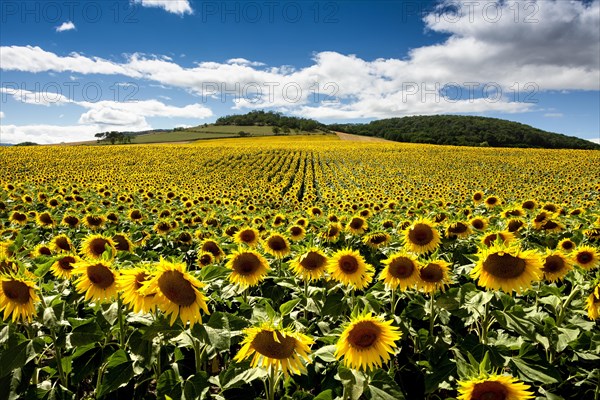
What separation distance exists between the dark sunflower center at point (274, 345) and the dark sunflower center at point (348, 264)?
1.34 meters

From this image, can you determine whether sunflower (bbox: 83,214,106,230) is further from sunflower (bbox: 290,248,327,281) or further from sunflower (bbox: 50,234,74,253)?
sunflower (bbox: 290,248,327,281)

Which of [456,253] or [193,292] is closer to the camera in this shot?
[193,292]

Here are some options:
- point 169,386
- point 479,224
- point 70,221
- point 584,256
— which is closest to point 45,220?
point 70,221

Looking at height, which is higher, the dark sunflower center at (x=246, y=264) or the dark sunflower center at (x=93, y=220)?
the dark sunflower center at (x=246, y=264)

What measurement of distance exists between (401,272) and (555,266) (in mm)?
1692

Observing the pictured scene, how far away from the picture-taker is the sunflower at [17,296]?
228 centimetres

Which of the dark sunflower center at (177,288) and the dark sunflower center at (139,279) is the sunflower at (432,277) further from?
the dark sunflower center at (139,279)

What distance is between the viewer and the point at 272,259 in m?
4.68

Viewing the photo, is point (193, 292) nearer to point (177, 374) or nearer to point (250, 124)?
point (177, 374)

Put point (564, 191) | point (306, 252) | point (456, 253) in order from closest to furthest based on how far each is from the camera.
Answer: point (306, 252)
point (456, 253)
point (564, 191)

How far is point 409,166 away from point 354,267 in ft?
136

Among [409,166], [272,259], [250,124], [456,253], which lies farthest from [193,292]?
[250,124]

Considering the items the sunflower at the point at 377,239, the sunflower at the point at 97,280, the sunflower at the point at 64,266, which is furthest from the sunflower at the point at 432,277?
the sunflower at the point at 64,266

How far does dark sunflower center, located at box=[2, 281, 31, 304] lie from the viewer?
2.27 meters
